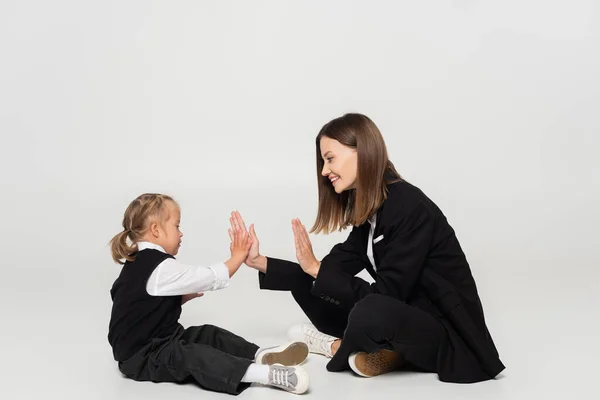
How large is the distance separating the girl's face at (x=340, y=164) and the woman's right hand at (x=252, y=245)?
0.43 meters

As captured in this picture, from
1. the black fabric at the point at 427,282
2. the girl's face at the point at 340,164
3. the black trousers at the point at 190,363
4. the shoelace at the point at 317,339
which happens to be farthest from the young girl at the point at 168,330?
the girl's face at the point at 340,164

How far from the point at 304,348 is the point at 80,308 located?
5.07ft

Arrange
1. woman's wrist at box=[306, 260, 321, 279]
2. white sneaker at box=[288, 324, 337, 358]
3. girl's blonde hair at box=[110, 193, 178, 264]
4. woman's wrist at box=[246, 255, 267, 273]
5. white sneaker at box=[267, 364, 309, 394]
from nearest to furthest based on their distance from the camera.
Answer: white sneaker at box=[267, 364, 309, 394]
girl's blonde hair at box=[110, 193, 178, 264]
woman's wrist at box=[306, 260, 321, 279]
white sneaker at box=[288, 324, 337, 358]
woman's wrist at box=[246, 255, 267, 273]

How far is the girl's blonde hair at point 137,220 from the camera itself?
369 cm

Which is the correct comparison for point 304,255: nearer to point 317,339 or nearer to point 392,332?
point 317,339

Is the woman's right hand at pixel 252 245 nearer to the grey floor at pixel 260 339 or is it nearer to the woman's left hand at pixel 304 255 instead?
the woman's left hand at pixel 304 255

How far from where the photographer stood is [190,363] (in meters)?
3.48

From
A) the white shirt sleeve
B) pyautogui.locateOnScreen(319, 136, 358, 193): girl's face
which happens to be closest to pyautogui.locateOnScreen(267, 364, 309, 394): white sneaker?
the white shirt sleeve

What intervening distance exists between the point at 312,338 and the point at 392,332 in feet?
2.24

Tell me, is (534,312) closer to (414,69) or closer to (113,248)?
(113,248)

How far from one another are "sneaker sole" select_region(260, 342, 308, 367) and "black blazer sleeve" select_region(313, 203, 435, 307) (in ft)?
0.89

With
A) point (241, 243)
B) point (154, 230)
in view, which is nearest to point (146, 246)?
point (154, 230)

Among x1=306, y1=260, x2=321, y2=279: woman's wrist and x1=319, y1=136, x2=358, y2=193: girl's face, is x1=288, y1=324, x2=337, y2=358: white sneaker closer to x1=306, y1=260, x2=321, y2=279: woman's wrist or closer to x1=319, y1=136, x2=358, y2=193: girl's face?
x1=306, y1=260, x2=321, y2=279: woman's wrist

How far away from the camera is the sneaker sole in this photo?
147 inches
